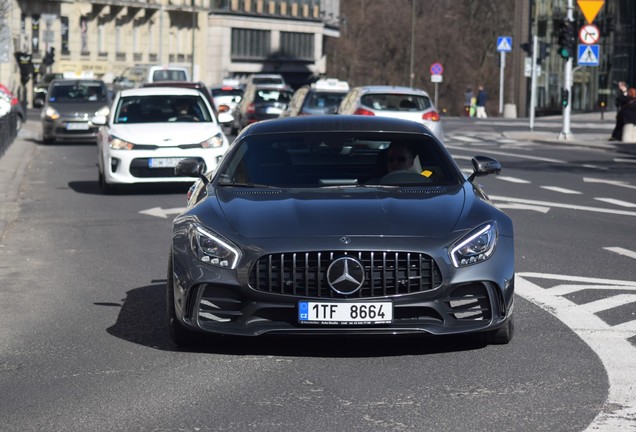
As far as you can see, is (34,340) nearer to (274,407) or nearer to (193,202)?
(193,202)

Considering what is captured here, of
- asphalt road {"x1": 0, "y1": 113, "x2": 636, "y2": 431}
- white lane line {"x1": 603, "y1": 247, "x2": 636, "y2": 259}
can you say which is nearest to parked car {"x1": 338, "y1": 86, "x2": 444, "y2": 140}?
asphalt road {"x1": 0, "y1": 113, "x2": 636, "y2": 431}

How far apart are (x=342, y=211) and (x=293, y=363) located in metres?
0.88

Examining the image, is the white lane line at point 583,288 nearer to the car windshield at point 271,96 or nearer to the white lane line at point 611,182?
the white lane line at point 611,182

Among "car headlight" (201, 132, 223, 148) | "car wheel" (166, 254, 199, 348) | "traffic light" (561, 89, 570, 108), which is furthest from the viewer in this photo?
"traffic light" (561, 89, 570, 108)

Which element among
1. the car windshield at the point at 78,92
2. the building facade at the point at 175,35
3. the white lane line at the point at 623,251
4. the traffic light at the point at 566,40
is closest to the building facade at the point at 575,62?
the building facade at the point at 175,35

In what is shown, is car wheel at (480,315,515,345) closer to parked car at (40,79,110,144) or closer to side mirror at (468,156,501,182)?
side mirror at (468,156,501,182)

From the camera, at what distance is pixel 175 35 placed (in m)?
110

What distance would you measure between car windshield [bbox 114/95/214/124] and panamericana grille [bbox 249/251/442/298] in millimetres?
14377

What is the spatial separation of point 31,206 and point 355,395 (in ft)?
41.6

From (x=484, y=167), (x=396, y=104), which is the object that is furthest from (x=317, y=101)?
(x=484, y=167)

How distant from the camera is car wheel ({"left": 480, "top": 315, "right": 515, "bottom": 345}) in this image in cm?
817

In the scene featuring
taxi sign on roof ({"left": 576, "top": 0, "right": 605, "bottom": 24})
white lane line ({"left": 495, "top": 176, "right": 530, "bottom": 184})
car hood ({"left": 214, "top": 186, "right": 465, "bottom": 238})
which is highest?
taxi sign on roof ({"left": 576, "top": 0, "right": 605, "bottom": 24})

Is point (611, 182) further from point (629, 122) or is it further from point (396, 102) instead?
point (629, 122)

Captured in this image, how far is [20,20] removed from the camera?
85375 millimetres
